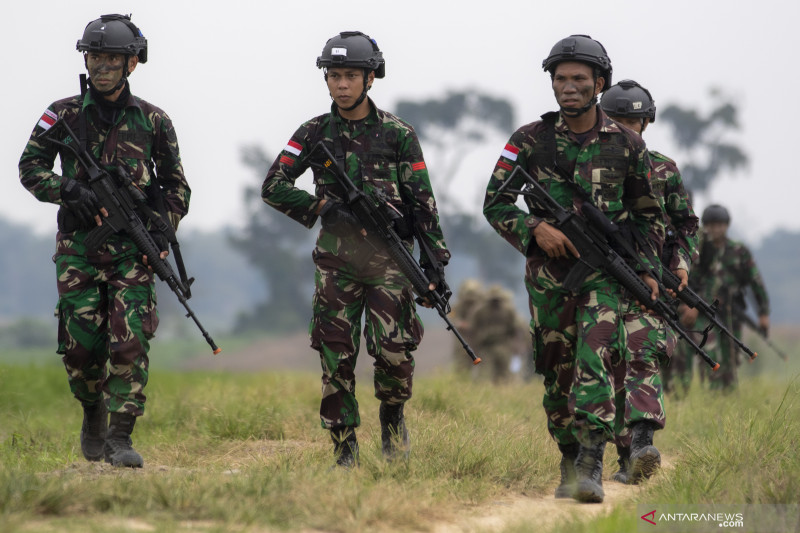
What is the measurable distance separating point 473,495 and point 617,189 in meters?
1.81

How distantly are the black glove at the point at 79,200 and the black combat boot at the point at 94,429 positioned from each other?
48.6 inches

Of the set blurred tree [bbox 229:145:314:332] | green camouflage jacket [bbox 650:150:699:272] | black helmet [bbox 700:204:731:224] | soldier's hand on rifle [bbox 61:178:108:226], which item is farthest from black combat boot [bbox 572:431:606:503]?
blurred tree [bbox 229:145:314:332]

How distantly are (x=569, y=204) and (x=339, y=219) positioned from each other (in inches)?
50.9

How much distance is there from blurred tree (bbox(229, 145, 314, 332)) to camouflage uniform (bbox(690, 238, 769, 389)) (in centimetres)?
4685

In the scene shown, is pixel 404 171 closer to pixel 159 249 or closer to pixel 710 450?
pixel 159 249

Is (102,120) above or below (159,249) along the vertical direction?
above

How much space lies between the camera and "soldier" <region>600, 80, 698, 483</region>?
6.98 meters

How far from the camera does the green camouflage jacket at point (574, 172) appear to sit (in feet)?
20.6

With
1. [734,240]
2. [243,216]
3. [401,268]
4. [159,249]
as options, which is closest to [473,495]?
[401,268]

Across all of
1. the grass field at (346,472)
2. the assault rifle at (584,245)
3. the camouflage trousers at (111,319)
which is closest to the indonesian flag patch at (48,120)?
the camouflage trousers at (111,319)

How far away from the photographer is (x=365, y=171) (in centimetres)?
676

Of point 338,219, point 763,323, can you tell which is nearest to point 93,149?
point 338,219

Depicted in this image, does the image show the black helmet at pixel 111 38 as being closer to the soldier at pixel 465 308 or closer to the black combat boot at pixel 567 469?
the black combat boot at pixel 567 469

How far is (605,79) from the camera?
6473 mm
